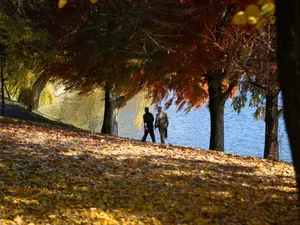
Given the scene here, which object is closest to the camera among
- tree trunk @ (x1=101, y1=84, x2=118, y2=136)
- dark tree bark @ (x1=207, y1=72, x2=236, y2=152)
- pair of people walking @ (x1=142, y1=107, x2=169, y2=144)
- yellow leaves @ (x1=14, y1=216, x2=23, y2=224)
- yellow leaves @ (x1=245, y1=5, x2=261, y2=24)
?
yellow leaves @ (x1=245, y1=5, x2=261, y2=24)

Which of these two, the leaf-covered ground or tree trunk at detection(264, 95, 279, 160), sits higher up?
tree trunk at detection(264, 95, 279, 160)

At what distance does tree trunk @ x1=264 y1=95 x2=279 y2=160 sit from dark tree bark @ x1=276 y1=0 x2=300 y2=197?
10739 millimetres

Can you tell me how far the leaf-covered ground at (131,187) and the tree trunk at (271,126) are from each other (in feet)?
9.53

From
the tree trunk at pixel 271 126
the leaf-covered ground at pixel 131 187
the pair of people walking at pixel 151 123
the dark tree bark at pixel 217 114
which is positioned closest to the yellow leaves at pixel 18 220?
the leaf-covered ground at pixel 131 187

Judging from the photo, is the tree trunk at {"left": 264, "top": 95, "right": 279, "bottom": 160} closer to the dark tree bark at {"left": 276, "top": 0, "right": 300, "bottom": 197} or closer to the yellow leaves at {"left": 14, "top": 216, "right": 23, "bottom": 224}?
Result: the yellow leaves at {"left": 14, "top": 216, "right": 23, "bottom": 224}

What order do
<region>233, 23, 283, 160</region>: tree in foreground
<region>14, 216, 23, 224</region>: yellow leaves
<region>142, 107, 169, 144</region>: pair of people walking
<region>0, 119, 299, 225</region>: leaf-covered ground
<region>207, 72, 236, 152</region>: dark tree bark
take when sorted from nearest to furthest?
<region>14, 216, 23, 224</region>: yellow leaves
<region>0, 119, 299, 225</region>: leaf-covered ground
<region>233, 23, 283, 160</region>: tree in foreground
<region>142, 107, 169, 144</region>: pair of people walking
<region>207, 72, 236, 152</region>: dark tree bark

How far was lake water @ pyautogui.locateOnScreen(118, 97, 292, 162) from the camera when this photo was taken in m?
22.0

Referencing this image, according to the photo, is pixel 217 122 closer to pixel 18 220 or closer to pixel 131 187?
pixel 131 187

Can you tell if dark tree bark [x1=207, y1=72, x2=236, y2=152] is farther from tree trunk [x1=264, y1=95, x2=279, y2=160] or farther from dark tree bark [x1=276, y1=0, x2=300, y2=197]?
dark tree bark [x1=276, y1=0, x2=300, y2=197]

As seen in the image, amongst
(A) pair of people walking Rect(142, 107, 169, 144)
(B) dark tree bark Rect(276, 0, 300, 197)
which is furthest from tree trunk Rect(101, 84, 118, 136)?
(B) dark tree bark Rect(276, 0, 300, 197)

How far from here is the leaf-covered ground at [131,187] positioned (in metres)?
5.23

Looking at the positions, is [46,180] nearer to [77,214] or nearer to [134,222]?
[77,214]

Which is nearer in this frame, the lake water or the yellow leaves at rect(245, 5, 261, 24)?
the yellow leaves at rect(245, 5, 261, 24)

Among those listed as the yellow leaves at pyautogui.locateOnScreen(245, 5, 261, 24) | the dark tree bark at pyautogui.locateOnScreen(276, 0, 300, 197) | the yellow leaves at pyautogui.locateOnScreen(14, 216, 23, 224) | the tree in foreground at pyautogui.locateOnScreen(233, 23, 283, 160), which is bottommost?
the yellow leaves at pyautogui.locateOnScreen(14, 216, 23, 224)
